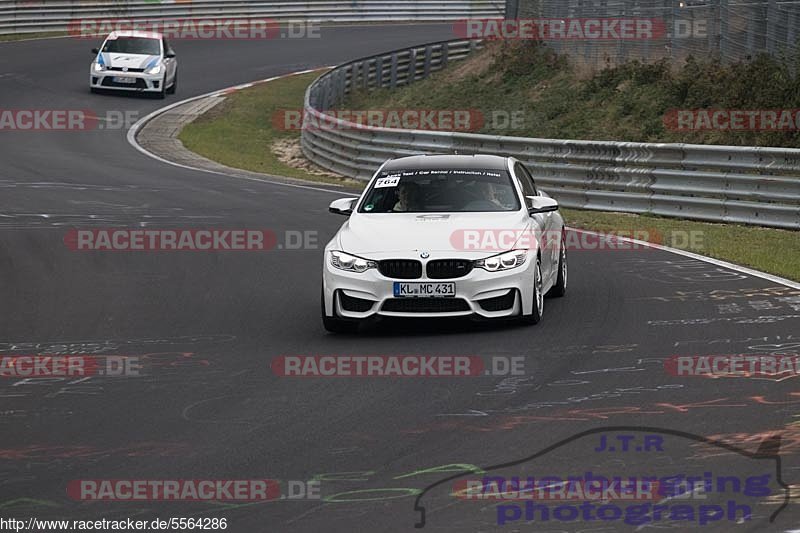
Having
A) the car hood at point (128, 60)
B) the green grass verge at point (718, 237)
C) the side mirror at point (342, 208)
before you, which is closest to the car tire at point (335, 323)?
the side mirror at point (342, 208)

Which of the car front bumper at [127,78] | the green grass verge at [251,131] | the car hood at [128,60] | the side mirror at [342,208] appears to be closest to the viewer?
the side mirror at [342,208]

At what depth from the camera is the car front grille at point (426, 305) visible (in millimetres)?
11398

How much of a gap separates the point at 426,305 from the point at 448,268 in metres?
0.35

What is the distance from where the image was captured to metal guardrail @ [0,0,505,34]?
50.4 meters

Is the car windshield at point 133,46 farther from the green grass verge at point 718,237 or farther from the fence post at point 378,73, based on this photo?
the green grass verge at point 718,237

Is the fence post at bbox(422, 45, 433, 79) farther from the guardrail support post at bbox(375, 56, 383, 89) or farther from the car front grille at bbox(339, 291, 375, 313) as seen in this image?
the car front grille at bbox(339, 291, 375, 313)

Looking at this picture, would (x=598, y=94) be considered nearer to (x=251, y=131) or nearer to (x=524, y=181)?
(x=251, y=131)

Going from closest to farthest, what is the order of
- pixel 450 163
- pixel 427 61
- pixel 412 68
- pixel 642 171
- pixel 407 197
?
pixel 407 197 < pixel 450 163 < pixel 642 171 < pixel 412 68 < pixel 427 61

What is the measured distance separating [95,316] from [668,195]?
10.5m

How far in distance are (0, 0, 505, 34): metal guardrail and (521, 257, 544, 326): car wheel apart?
40893 mm

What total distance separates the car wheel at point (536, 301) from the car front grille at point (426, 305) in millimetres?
583

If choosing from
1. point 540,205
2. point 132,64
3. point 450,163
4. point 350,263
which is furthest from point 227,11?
point 350,263

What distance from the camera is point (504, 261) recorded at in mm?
11531

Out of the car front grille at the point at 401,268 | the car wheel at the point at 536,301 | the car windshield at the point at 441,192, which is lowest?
the car wheel at the point at 536,301
